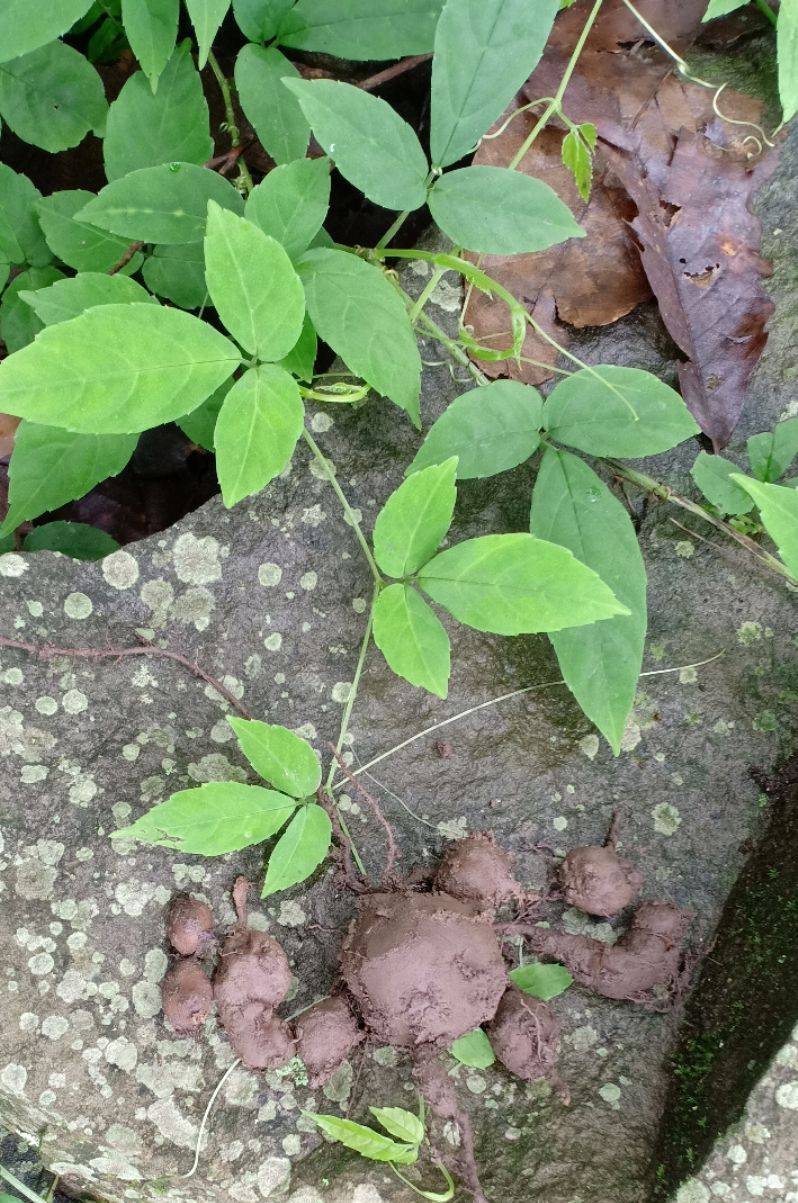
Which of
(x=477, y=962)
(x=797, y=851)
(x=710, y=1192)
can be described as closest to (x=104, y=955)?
(x=477, y=962)

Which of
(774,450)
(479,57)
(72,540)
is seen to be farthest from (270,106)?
(774,450)

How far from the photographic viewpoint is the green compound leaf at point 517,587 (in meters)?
1.61

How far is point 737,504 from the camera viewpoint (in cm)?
A: 193

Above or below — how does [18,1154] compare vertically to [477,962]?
below

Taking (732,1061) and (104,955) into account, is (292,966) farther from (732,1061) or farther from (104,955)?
(732,1061)

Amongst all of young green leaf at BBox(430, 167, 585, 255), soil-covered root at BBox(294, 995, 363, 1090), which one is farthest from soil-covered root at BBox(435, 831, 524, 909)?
young green leaf at BBox(430, 167, 585, 255)

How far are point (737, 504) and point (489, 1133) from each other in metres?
1.33

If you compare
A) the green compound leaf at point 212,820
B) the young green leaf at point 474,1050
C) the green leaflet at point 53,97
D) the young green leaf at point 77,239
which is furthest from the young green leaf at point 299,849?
the green leaflet at point 53,97

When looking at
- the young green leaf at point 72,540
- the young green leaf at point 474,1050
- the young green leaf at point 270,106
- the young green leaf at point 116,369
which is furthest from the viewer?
the young green leaf at point 72,540

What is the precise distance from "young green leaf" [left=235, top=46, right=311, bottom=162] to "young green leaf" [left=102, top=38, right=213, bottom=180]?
12cm

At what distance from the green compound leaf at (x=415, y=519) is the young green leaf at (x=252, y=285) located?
328 millimetres

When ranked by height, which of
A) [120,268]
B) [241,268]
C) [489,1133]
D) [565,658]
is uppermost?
[241,268]

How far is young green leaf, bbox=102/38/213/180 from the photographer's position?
1.96m

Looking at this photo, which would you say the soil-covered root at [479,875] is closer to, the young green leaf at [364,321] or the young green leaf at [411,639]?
the young green leaf at [411,639]
